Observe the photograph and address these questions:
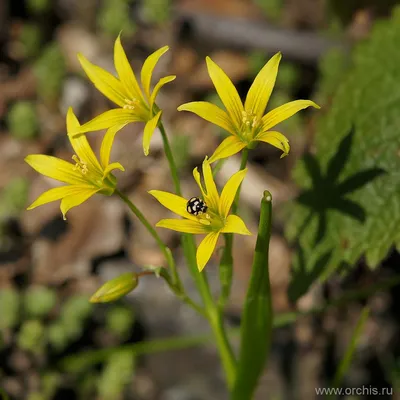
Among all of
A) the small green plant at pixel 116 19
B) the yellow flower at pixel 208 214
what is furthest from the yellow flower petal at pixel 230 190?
the small green plant at pixel 116 19

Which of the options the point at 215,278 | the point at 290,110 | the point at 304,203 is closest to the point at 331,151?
the point at 304,203

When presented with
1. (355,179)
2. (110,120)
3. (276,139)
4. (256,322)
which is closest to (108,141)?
(110,120)

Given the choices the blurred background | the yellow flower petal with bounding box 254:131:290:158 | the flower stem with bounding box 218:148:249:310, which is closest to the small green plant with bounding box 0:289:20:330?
the blurred background

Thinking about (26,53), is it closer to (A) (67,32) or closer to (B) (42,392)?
(A) (67,32)

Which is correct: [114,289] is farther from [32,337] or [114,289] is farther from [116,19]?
[116,19]

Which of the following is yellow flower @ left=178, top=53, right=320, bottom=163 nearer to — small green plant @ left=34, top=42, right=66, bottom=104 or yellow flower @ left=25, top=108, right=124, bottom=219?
yellow flower @ left=25, top=108, right=124, bottom=219

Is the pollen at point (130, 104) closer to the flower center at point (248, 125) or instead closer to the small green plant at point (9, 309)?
the flower center at point (248, 125)

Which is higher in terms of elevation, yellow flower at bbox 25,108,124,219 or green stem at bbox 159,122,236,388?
yellow flower at bbox 25,108,124,219
